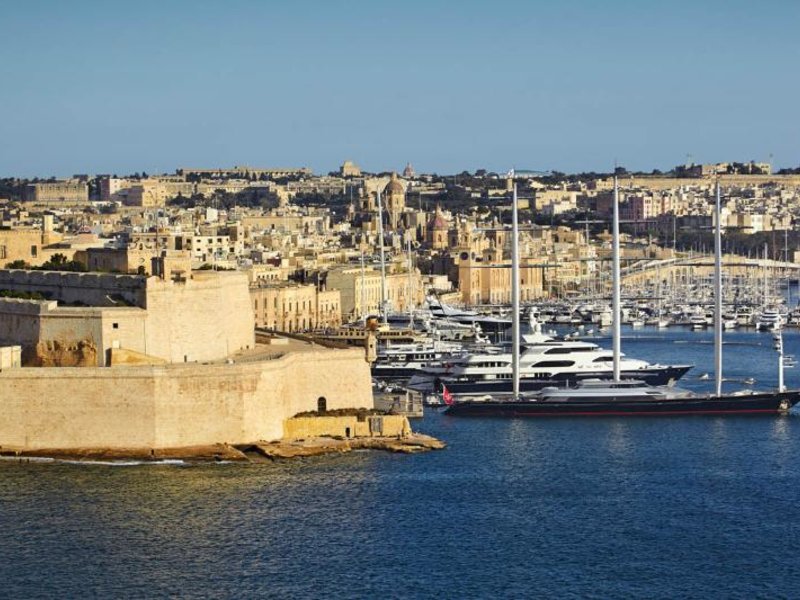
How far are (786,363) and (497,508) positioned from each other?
51.4 ft

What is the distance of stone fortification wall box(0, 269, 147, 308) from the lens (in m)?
28.2

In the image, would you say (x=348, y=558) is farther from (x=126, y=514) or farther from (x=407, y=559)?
(x=126, y=514)

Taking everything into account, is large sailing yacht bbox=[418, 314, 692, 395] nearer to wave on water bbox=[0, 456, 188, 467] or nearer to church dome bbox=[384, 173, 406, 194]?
wave on water bbox=[0, 456, 188, 467]

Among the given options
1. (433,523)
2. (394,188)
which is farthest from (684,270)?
(433,523)

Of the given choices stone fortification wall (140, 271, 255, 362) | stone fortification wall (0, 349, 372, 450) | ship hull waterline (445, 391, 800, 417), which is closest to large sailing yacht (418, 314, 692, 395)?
ship hull waterline (445, 391, 800, 417)

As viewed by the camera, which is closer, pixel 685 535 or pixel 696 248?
pixel 685 535

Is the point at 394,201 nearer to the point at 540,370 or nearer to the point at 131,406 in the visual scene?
the point at 540,370

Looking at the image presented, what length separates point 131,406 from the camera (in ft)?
83.9

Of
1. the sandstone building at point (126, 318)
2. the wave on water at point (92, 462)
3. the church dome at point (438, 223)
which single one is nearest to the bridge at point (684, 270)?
the church dome at point (438, 223)

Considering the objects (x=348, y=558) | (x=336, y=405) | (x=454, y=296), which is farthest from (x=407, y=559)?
(x=454, y=296)

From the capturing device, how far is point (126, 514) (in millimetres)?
22609

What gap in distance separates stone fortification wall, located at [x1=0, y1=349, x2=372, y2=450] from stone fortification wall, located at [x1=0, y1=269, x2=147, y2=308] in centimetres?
225

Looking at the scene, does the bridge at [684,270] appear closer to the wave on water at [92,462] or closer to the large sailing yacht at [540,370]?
the large sailing yacht at [540,370]

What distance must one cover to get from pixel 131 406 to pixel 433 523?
5006mm
